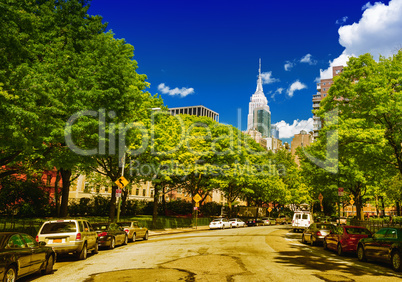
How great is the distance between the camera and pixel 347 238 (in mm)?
17438

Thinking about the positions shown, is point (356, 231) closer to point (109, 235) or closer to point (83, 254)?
point (109, 235)

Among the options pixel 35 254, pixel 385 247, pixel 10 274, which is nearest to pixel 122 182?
pixel 35 254

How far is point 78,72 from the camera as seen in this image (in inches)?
789

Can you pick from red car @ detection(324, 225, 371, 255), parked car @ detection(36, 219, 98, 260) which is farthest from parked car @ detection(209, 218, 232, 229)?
parked car @ detection(36, 219, 98, 260)

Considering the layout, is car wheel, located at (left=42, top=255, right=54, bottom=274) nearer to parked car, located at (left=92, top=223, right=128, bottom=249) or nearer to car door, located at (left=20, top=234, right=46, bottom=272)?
car door, located at (left=20, top=234, right=46, bottom=272)

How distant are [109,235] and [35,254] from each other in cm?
873

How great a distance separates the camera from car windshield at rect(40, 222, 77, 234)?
1406 centimetres

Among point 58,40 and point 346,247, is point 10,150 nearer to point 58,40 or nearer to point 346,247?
point 58,40

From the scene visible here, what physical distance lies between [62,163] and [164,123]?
16.0m

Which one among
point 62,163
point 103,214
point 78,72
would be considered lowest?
point 103,214

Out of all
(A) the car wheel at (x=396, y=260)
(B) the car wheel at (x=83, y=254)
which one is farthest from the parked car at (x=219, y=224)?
(A) the car wheel at (x=396, y=260)

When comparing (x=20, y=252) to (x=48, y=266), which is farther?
(x=48, y=266)

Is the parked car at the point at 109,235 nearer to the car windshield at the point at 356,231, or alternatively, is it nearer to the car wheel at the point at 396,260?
the car windshield at the point at 356,231

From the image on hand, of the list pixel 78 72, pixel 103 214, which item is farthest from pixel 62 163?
pixel 103 214
